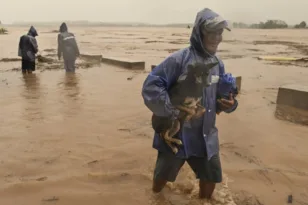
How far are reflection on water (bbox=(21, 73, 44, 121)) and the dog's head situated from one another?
13.6ft

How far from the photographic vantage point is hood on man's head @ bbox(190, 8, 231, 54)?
2.43 m

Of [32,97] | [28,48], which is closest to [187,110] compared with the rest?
[32,97]

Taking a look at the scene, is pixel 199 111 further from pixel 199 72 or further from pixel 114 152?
pixel 114 152

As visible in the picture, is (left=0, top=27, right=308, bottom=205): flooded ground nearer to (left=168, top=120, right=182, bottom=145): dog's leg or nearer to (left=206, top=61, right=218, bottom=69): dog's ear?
(left=206, top=61, right=218, bottom=69): dog's ear

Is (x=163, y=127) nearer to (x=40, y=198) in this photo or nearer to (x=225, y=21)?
(x=225, y=21)

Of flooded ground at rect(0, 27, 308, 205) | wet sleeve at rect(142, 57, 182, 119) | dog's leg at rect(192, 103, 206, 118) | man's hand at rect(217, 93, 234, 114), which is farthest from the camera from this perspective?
flooded ground at rect(0, 27, 308, 205)

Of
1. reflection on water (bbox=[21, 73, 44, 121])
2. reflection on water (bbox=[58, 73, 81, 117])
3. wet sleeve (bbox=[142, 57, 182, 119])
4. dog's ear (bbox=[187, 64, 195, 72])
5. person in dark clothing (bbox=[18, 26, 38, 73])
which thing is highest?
dog's ear (bbox=[187, 64, 195, 72])

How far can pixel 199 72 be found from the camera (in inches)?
96.3

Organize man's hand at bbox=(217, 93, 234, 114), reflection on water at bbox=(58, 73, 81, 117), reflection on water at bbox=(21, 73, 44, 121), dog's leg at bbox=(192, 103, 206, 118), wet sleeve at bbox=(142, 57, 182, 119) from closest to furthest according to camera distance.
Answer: wet sleeve at bbox=(142, 57, 182, 119) < dog's leg at bbox=(192, 103, 206, 118) < man's hand at bbox=(217, 93, 234, 114) < reflection on water at bbox=(21, 73, 44, 121) < reflection on water at bbox=(58, 73, 81, 117)

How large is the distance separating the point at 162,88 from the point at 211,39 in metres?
0.51

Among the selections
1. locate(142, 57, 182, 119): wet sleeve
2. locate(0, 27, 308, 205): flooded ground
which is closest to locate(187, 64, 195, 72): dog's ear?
locate(142, 57, 182, 119): wet sleeve

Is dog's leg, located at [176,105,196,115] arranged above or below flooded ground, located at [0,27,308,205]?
above

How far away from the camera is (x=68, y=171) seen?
12.5 ft

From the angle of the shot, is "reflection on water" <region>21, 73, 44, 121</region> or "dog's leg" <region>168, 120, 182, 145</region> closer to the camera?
"dog's leg" <region>168, 120, 182, 145</region>
